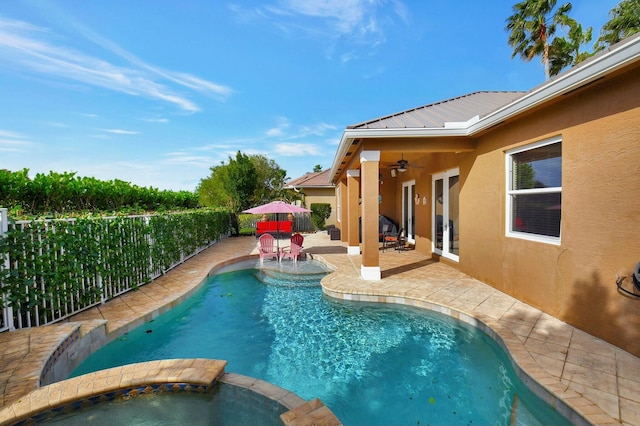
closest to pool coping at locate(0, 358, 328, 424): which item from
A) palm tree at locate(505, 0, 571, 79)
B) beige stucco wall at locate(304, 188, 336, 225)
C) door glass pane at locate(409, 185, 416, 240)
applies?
door glass pane at locate(409, 185, 416, 240)

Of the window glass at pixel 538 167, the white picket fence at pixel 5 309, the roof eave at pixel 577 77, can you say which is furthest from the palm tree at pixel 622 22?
the white picket fence at pixel 5 309

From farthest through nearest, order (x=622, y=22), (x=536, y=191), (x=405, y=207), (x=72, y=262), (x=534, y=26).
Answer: (x=534, y=26), (x=622, y=22), (x=405, y=207), (x=536, y=191), (x=72, y=262)

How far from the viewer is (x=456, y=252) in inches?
355

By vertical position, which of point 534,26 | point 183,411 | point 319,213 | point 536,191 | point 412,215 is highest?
point 534,26

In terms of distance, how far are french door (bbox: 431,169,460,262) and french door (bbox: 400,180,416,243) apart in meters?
2.21

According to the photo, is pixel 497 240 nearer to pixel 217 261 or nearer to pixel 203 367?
pixel 203 367

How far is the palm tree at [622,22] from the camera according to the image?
657 inches

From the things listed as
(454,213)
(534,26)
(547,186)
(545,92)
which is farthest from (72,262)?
(534,26)

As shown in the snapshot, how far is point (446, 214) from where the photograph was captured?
9.52m

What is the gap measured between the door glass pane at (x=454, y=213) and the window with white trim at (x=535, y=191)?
241 cm

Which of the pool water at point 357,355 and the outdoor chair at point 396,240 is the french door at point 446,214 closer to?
the outdoor chair at point 396,240

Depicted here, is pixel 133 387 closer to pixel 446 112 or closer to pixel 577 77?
A: pixel 577 77

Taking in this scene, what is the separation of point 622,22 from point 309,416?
27.1m

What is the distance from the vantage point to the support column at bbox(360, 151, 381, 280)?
750 centimetres
